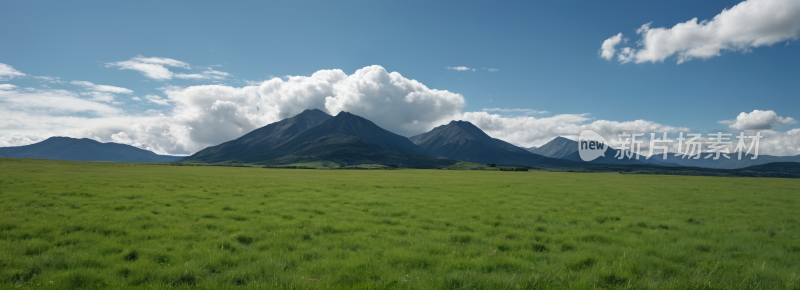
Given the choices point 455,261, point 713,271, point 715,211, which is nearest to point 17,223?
point 455,261

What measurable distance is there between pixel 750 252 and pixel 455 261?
10798mm

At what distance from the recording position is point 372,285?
770 cm

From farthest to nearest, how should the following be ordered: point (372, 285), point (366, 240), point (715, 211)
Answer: point (715, 211) → point (366, 240) → point (372, 285)

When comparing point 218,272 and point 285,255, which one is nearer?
point 218,272

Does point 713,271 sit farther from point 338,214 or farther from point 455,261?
point 338,214

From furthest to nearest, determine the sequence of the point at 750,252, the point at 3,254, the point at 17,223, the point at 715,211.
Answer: the point at 715,211
the point at 17,223
the point at 750,252
the point at 3,254

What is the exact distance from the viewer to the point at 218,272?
354 inches

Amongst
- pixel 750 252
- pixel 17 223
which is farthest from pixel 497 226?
pixel 17 223

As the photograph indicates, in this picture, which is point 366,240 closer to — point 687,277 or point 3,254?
point 687,277

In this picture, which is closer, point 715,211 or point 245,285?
point 245,285

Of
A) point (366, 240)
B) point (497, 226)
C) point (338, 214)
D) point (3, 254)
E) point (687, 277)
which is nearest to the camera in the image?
point (687, 277)

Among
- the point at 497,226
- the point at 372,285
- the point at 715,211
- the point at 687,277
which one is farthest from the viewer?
the point at 715,211

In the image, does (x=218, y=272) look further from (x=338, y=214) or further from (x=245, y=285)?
(x=338, y=214)

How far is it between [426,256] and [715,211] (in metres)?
23.4
